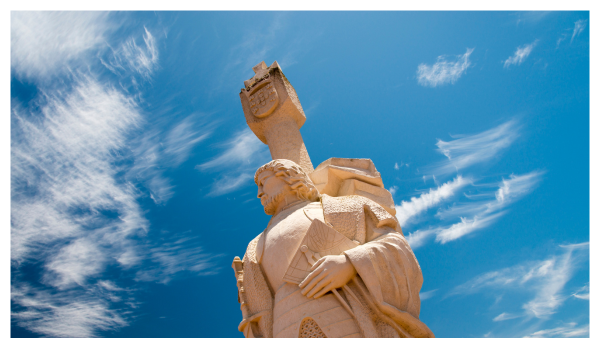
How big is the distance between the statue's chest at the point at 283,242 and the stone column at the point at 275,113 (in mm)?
1538

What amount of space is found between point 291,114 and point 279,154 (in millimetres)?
870

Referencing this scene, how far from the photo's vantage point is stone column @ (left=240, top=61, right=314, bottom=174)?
21.4 ft

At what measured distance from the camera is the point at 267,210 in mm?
5465

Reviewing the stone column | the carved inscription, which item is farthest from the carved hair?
the carved inscription

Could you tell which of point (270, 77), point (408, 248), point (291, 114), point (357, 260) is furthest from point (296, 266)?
point (270, 77)

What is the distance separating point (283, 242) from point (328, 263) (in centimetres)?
80

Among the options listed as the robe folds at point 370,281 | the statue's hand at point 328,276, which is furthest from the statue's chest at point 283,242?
the statue's hand at point 328,276

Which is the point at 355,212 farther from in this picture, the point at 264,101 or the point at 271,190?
the point at 264,101

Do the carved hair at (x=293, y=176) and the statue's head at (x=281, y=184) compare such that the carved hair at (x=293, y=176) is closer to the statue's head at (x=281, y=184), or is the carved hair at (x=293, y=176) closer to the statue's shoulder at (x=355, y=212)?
the statue's head at (x=281, y=184)

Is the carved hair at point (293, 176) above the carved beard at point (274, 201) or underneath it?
above

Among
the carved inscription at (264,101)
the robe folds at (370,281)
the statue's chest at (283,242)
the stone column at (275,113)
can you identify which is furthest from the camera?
the carved inscription at (264,101)

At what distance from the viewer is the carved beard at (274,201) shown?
5328mm

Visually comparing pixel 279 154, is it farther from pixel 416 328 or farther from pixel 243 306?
pixel 416 328

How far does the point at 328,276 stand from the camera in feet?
13.2
